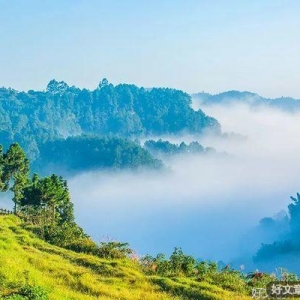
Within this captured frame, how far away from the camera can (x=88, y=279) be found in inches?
714

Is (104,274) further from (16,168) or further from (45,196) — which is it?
(16,168)

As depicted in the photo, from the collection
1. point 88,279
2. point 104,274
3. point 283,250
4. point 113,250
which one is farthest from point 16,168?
point 283,250

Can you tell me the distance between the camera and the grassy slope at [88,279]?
15859 mm

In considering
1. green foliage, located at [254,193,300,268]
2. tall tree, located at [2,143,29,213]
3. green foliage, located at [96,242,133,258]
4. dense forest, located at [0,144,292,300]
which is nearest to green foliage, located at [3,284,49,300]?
dense forest, located at [0,144,292,300]

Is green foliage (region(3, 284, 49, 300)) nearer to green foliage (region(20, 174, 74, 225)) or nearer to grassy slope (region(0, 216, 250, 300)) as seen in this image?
grassy slope (region(0, 216, 250, 300))

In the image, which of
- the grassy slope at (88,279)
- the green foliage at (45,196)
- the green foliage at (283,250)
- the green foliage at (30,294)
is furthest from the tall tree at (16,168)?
the green foliage at (283,250)

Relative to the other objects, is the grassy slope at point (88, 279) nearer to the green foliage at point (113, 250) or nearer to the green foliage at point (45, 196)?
the green foliage at point (113, 250)

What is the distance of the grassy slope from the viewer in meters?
15.9

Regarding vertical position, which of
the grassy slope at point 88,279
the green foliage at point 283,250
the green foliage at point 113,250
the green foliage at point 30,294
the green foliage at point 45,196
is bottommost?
the green foliage at point 30,294

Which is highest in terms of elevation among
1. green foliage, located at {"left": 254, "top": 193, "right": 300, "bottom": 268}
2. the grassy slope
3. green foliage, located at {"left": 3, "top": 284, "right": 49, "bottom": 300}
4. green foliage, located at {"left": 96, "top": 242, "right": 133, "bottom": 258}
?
green foliage, located at {"left": 254, "top": 193, "right": 300, "bottom": 268}

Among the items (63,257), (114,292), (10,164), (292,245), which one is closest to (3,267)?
(114,292)

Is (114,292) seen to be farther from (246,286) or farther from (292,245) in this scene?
(292,245)

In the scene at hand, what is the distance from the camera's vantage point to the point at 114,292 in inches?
661

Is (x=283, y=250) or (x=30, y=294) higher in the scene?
(x=283, y=250)
